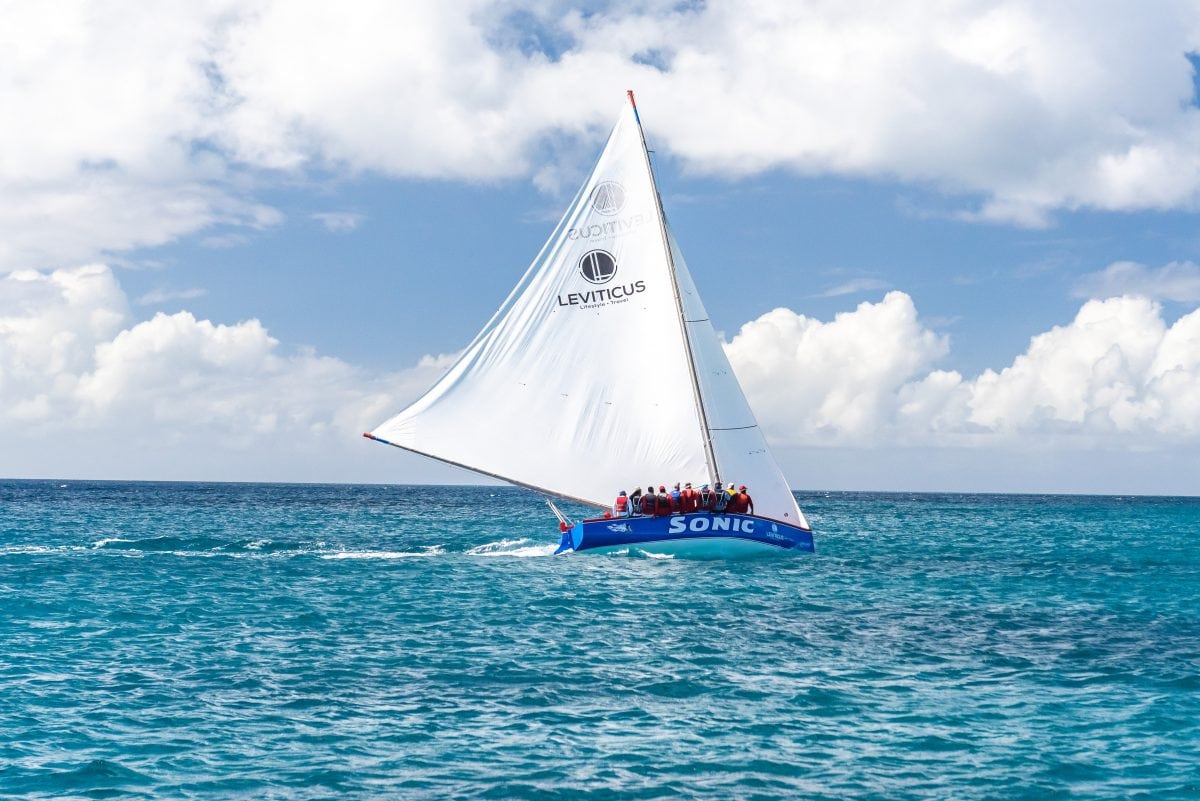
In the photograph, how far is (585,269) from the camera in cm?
3756

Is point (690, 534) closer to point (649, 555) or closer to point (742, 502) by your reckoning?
point (742, 502)

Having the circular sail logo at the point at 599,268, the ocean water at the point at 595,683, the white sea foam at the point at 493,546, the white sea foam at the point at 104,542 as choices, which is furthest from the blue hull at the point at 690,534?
the white sea foam at the point at 104,542

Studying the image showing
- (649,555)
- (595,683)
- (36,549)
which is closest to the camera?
(595,683)

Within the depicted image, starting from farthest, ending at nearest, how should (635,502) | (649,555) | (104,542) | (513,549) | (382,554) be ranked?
(104,542), (513,549), (382,554), (649,555), (635,502)

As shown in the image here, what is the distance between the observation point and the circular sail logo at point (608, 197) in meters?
Result: 37.3

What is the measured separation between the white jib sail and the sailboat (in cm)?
4

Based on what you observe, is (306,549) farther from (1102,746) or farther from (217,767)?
(1102,746)

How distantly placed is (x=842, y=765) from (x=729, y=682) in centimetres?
492

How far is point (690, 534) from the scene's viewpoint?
3562cm

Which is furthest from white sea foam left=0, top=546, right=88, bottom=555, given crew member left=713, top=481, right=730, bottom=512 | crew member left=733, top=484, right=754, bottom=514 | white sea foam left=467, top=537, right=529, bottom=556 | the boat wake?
crew member left=733, top=484, right=754, bottom=514

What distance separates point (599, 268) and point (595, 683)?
69.6ft

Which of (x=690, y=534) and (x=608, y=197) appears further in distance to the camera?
(x=608, y=197)

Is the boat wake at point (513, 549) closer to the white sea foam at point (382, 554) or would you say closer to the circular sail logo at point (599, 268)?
the white sea foam at point (382, 554)

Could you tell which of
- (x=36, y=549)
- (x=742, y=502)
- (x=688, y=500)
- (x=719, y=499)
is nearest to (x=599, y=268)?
(x=688, y=500)
